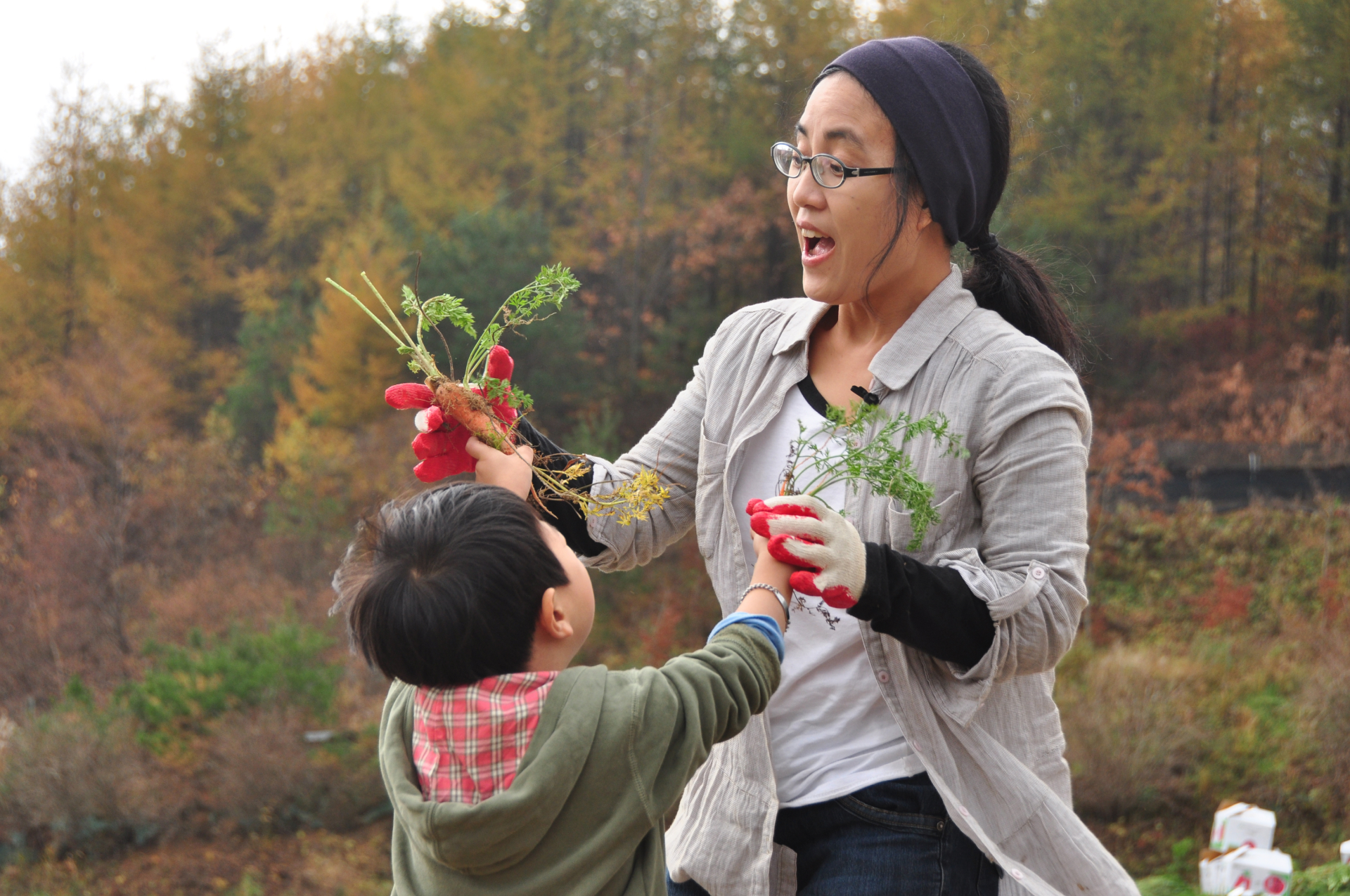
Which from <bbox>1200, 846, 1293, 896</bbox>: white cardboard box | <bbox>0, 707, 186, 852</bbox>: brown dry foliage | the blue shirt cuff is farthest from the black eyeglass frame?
<bbox>0, 707, 186, 852</bbox>: brown dry foliage

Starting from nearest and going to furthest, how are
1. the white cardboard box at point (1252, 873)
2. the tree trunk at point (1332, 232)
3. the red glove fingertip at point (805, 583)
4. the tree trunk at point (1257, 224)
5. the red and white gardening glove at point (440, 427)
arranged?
the red glove fingertip at point (805, 583) < the red and white gardening glove at point (440, 427) < the white cardboard box at point (1252, 873) < the tree trunk at point (1332, 232) < the tree trunk at point (1257, 224)

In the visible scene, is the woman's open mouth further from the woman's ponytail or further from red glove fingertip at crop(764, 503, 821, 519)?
red glove fingertip at crop(764, 503, 821, 519)

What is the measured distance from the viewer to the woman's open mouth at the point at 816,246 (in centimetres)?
185

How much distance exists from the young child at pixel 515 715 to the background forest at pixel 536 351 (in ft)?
1.87

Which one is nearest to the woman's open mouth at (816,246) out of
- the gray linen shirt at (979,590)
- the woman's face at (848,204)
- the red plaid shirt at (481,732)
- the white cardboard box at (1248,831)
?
the woman's face at (848,204)

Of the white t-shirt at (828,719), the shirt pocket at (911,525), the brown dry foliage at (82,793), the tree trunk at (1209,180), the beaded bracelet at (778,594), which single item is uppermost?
the tree trunk at (1209,180)

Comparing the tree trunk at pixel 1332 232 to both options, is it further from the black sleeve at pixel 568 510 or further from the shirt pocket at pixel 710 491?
the black sleeve at pixel 568 510

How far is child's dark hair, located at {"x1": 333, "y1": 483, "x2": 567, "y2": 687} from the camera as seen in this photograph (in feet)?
4.94

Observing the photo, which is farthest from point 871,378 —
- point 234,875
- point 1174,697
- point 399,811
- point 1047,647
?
point 234,875

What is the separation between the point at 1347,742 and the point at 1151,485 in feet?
19.8

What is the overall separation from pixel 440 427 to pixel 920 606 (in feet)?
2.91

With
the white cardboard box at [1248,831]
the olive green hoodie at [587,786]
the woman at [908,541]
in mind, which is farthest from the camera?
the white cardboard box at [1248,831]

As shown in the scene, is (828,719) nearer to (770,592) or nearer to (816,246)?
(770,592)

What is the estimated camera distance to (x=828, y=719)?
1.81 m
